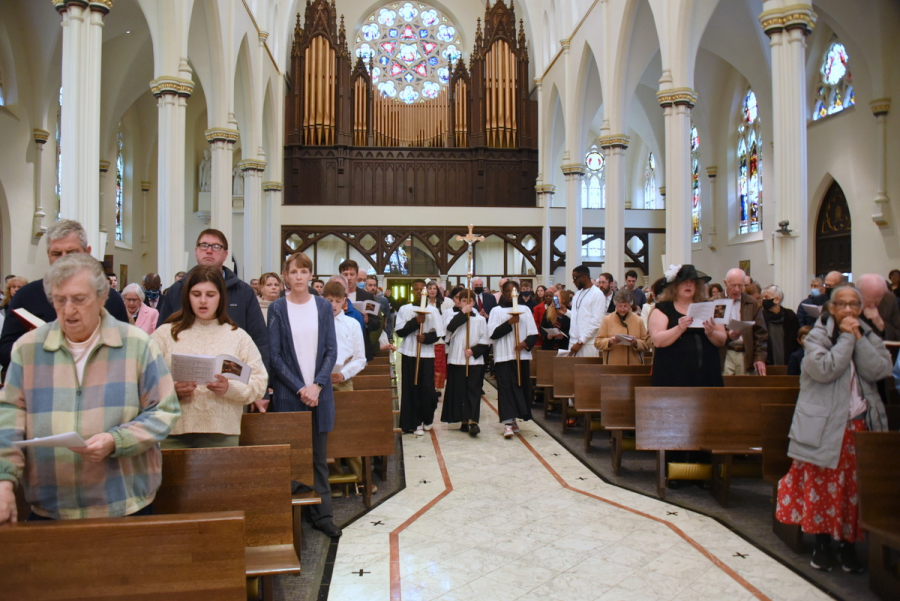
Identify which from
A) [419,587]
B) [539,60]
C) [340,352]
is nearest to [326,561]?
[419,587]

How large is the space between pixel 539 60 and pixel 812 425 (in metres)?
18.0

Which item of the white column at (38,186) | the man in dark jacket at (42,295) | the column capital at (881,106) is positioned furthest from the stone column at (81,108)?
the column capital at (881,106)

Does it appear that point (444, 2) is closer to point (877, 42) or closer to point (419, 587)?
point (877, 42)

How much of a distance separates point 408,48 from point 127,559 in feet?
75.3

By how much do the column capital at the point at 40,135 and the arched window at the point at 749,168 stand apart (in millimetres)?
16331

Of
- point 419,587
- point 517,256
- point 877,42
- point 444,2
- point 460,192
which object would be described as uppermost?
point 444,2

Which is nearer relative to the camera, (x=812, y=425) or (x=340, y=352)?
(x=812, y=425)

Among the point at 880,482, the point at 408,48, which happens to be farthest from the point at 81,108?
the point at 408,48

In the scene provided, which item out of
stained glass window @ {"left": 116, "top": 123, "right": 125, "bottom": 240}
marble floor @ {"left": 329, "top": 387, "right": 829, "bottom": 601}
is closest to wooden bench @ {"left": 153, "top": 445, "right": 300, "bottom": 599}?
marble floor @ {"left": 329, "top": 387, "right": 829, "bottom": 601}

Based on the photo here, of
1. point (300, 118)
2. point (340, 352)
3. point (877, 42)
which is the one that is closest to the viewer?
point (340, 352)

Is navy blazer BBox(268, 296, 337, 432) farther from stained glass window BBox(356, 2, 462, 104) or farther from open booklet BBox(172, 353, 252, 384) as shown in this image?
stained glass window BBox(356, 2, 462, 104)

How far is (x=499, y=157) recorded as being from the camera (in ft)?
65.9

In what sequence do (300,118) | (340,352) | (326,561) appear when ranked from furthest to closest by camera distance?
(300,118) → (340,352) → (326,561)

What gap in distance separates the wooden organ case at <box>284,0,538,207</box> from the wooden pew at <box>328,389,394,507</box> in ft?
50.7
